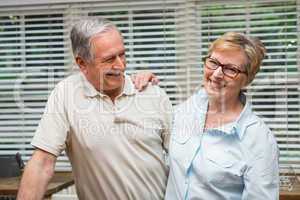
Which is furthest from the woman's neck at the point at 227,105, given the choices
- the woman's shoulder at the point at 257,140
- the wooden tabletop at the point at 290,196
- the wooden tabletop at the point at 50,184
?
the wooden tabletop at the point at 50,184

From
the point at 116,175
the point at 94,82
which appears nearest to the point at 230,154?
the point at 116,175

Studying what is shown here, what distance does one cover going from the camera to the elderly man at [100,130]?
1532 mm

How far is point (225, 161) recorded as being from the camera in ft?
5.07

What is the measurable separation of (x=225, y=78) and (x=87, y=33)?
1.53ft

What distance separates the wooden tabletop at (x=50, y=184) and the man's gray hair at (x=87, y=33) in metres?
1.17

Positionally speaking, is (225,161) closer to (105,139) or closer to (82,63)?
(105,139)

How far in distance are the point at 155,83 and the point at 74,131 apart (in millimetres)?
377

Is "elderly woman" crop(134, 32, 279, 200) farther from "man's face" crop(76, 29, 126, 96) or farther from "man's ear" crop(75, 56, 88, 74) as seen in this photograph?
"man's ear" crop(75, 56, 88, 74)

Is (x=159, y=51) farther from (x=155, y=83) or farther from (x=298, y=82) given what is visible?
(x=155, y=83)

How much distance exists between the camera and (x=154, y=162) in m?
1.67

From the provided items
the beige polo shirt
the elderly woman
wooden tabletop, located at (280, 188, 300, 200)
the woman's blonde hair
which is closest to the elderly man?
the beige polo shirt

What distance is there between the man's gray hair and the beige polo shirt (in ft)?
0.42

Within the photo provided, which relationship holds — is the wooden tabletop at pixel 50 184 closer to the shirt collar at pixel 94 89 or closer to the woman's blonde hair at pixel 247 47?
the shirt collar at pixel 94 89

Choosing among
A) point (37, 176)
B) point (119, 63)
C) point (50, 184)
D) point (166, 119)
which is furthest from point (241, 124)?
point (50, 184)
